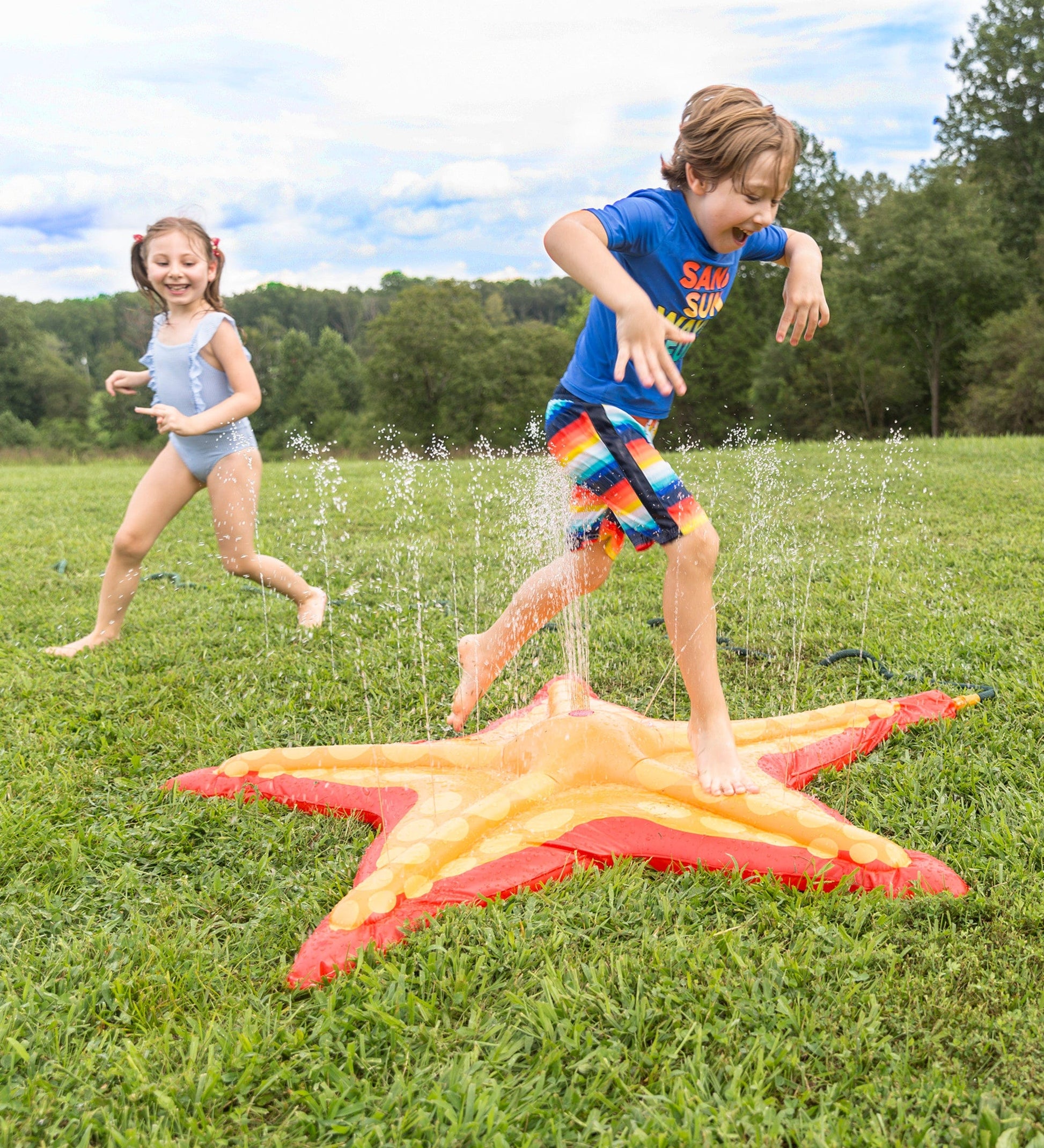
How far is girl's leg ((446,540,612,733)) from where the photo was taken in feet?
8.94

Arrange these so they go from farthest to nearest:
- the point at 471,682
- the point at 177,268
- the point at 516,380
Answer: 1. the point at 516,380
2. the point at 177,268
3. the point at 471,682

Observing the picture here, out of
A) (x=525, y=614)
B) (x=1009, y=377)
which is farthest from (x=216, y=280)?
(x=1009, y=377)

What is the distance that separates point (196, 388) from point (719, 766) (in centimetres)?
249

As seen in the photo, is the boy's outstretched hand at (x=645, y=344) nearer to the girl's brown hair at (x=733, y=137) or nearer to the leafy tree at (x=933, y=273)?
the girl's brown hair at (x=733, y=137)

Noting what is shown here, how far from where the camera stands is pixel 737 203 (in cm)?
218

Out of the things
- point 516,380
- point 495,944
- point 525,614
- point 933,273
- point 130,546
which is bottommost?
point 495,944

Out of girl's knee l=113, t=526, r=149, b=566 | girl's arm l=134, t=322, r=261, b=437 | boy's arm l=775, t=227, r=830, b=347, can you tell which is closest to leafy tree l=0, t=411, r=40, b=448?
girl's knee l=113, t=526, r=149, b=566

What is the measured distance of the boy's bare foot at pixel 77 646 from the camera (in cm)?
360

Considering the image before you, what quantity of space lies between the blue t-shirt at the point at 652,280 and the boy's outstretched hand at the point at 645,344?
29 cm

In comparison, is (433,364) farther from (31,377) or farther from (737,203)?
(737,203)

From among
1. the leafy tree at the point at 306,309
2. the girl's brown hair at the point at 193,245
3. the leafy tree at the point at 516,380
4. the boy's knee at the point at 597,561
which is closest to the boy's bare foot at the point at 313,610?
the girl's brown hair at the point at 193,245

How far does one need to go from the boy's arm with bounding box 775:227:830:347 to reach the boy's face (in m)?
0.21

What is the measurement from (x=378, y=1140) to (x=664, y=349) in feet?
5.02

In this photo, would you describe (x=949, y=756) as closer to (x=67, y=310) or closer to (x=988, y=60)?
(x=988, y=60)
